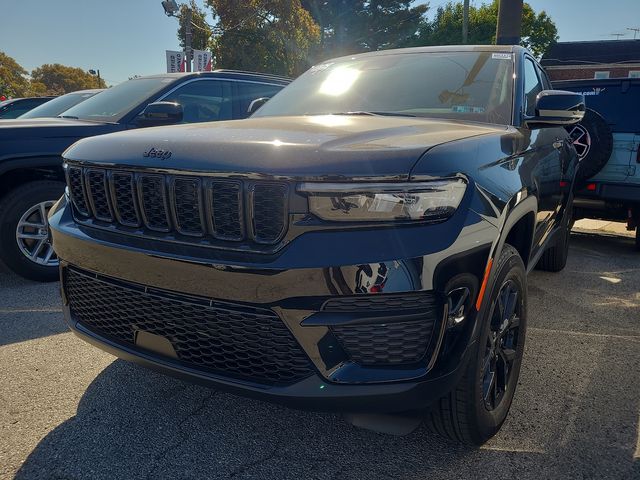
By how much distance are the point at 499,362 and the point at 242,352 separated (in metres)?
1.16

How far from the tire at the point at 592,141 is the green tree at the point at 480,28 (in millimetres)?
38501

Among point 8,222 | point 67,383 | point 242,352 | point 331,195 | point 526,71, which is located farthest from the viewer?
point 8,222

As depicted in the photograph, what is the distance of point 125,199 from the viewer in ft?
6.74

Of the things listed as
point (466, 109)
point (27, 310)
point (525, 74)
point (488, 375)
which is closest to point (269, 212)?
point (488, 375)

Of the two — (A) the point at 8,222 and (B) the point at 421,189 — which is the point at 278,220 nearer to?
(B) the point at 421,189

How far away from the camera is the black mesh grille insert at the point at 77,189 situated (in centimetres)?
226

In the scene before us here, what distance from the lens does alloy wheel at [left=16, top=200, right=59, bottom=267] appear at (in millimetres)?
4289

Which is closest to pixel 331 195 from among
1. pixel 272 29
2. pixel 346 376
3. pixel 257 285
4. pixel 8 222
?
pixel 257 285

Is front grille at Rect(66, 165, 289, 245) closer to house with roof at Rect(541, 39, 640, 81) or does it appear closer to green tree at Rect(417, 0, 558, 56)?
house with roof at Rect(541, 39, 640, 81)

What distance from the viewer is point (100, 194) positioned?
2.17m

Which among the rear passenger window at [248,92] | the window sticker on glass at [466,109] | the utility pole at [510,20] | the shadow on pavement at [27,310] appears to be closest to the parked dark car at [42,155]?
the shadow on pavement at [27,310]

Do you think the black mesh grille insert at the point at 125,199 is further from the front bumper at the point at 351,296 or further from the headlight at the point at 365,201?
the headlight at the point at 365,201

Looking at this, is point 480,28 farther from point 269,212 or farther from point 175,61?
point 269,212

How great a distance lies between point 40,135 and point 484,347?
12.6ft
